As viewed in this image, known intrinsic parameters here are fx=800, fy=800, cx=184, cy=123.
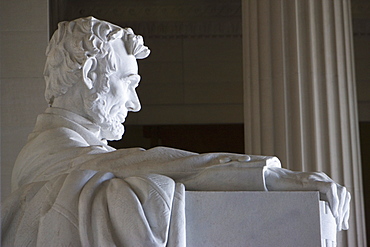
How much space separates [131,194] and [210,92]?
8781 mm

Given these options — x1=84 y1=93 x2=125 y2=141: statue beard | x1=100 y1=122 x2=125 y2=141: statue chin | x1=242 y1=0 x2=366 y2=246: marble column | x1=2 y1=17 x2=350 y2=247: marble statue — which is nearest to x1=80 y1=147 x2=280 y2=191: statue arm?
x1=2 y1=17 x2=350 y2=247: marble statue

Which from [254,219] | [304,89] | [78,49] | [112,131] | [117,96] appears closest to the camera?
→ [254,219]

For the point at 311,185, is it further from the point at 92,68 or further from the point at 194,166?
the point at 92,68

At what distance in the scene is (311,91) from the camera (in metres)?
7.71

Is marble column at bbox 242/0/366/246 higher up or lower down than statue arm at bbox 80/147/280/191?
higher up

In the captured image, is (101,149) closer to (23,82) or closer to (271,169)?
(271,169)

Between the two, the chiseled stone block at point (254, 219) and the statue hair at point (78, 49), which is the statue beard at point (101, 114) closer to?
the statue hair at point (78, 49)

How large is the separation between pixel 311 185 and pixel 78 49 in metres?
1.43

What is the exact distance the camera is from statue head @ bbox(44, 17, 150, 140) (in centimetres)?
395

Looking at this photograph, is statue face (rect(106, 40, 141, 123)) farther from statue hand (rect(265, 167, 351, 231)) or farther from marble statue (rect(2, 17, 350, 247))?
statue hand (rect(265, 167, 351, 231))

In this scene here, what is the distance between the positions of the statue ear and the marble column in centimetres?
385

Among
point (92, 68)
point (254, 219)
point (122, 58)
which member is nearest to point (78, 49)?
point (92, 68)

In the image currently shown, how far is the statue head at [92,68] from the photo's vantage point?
3.95 m

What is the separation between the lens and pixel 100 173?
126 inches
